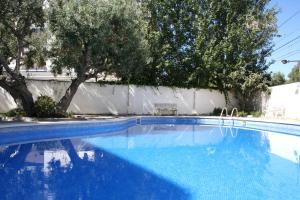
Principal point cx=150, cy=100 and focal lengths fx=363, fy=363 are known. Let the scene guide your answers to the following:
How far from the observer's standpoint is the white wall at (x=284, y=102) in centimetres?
2098

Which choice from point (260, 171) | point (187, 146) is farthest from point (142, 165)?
point (187, 146)

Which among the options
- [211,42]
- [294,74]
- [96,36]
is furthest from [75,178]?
[294,74]

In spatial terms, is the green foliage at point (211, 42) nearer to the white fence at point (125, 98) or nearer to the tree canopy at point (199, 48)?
the tree canopy at point (199, 48)

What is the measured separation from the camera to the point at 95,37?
15.7 meters

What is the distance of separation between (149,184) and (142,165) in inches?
76.9

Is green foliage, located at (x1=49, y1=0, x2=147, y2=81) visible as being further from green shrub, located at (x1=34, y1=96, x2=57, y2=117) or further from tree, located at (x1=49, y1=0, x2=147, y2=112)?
green shrub, located at (x1=34, y1=96, x2=57, y2=117)

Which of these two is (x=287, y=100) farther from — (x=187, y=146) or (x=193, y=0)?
(x=187, y=146)

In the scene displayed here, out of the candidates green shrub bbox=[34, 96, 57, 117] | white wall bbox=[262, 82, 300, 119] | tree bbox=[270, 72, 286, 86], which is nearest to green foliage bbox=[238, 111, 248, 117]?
white wall bbox=[262, 82, 300, 119]

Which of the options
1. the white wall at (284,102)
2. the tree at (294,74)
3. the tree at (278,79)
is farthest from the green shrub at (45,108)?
the tree at (294,74)

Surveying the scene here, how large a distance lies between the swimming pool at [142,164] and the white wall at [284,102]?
4.96 meters

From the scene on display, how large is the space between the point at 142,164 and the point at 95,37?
8289 mm

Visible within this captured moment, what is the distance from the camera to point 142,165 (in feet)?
28.9

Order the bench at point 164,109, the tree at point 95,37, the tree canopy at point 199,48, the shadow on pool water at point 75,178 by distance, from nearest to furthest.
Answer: the shadow on pool water at point 75,178 < the tree at point 95,37 < the tree canopy at point 199,48 < the bench at point 164,109

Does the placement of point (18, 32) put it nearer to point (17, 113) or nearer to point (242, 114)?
point (17, 113)
